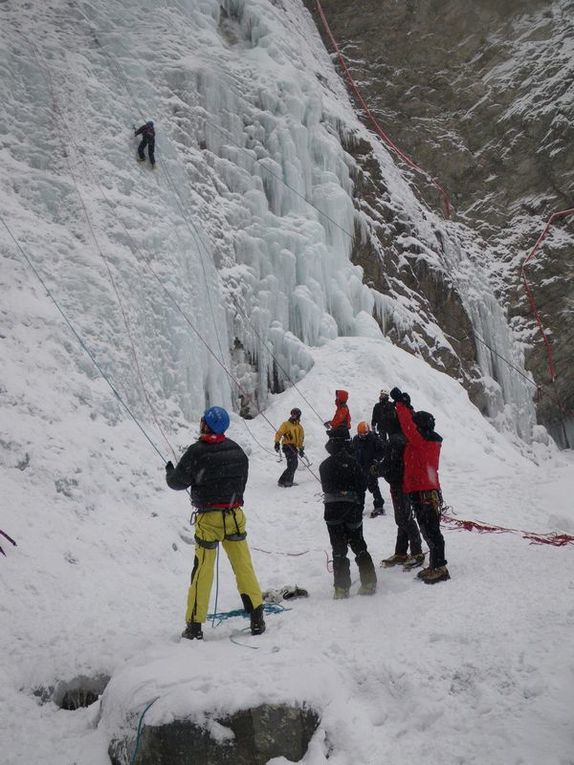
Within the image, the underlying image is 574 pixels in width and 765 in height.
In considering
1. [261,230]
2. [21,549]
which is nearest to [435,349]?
[261,230]

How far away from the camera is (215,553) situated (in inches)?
160

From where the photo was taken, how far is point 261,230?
1435 centimetres

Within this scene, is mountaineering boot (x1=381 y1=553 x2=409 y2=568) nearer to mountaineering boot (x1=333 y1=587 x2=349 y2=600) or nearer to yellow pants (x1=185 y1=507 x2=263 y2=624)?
mountaineering boot (x1=333 y1=587 x2=349 y2=600)

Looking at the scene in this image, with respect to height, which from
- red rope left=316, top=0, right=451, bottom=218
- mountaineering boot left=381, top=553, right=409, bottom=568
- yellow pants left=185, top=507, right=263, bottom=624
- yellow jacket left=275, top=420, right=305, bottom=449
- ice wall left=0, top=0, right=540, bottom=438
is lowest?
mountaineering boot left=381, top=553, right=409, bottom=568

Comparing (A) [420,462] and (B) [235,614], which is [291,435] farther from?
(B) [235,614]

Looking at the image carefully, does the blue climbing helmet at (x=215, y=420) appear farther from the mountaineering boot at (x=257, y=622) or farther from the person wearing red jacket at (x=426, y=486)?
the person wearing red jacket at (x=426, y=486)

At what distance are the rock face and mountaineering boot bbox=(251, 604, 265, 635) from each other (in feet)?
73.9

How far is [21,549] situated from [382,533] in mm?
4210

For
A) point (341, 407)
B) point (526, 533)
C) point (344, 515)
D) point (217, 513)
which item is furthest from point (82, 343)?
point (526, 533)

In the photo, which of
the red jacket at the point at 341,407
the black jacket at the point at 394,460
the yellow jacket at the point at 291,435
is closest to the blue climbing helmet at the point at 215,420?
the black jacket at the point at 394,460

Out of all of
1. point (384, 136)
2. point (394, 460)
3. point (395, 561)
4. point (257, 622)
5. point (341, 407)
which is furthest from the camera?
point (384, 136)

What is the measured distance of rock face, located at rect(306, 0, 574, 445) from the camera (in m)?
24.5

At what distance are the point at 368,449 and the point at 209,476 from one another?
4313 millimetres

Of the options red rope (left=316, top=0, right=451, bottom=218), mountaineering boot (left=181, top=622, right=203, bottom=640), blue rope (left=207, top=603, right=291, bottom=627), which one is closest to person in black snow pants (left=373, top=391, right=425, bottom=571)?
blue rope (left=207, top=603, right=291, bottom=627)
